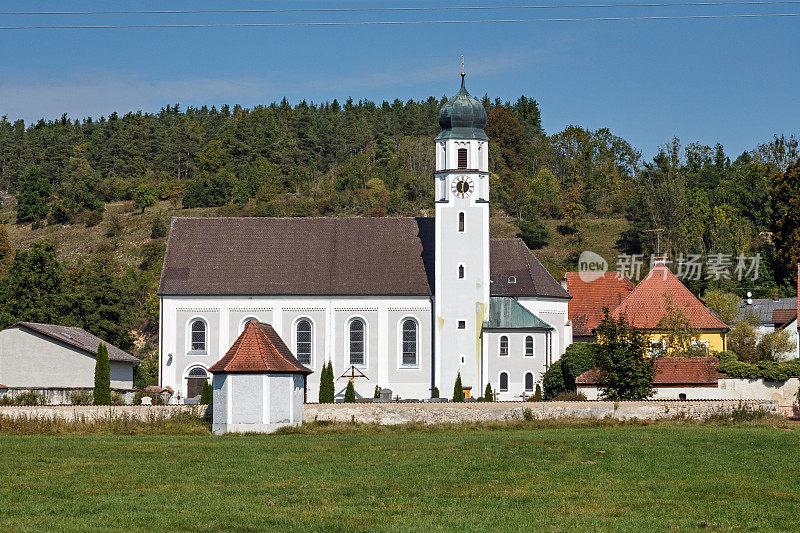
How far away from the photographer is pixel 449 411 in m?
38.4

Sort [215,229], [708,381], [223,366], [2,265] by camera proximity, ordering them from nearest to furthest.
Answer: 1. [223,366]
2. [708,381]
3. [215,229]
4. [2,265]

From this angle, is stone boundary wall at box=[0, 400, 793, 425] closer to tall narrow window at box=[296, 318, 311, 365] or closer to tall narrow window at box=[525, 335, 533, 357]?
tall narrow window at box=[525, 335, 533, 357]

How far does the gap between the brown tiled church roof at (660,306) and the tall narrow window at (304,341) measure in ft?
52.6

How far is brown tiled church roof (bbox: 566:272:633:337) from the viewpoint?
209 ft

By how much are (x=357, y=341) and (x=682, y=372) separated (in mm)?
19385

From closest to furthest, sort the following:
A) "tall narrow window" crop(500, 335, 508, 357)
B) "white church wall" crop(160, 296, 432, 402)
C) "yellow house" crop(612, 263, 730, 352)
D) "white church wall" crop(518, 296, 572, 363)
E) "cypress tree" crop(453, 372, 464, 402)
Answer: "cypress tree" crop(453, 372, 464, 402) → "yellow house" crop(612, 263, 730, 352) → "tall narrow window" crop(500, 335, 508, 357) → "white church wall" crop(160, 296, 432, 402) → "white church wall" crop(518, 296, 572, 363)

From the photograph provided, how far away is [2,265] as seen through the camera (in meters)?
99.2

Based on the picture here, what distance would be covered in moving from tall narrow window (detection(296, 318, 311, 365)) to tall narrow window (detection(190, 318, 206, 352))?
4.91m

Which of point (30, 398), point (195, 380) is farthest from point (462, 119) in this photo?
point (30, 398)

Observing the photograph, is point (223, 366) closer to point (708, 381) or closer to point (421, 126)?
point (708, 381)

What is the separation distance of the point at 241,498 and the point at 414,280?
3875 centimetres

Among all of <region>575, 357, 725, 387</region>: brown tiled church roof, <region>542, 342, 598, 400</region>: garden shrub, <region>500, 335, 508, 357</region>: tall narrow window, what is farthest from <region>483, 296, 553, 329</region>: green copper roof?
<region>575, 357, 725, 387</region>: brown tiled church roof

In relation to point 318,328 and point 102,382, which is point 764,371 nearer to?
point 318,328

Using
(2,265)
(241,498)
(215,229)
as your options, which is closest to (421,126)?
(2,265)
